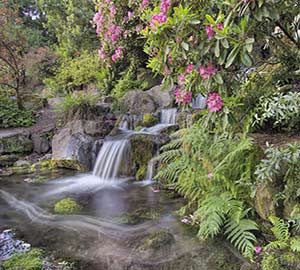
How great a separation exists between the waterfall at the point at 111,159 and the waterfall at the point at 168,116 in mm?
1488

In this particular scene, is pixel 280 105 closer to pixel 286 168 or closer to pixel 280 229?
pixel 286 168

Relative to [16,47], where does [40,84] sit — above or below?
below

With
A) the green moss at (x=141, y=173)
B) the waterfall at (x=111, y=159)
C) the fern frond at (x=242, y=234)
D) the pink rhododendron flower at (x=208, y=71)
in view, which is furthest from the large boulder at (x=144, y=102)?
the pink rhododendron flower at (x=208, y=71)

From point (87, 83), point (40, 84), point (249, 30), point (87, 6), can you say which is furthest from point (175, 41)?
point (40, 84)

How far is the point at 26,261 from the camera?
267 cm

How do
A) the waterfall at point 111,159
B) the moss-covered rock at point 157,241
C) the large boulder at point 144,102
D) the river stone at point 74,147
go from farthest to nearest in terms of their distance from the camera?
the large boulder at point 144,102
the river stone at point 74,147
the waterfall at point 111,159
the moss-covered rock at point 157,241

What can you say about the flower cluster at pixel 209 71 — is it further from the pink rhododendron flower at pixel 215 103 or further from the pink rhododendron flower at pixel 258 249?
the pink rhododendron flower at pixel 258 249

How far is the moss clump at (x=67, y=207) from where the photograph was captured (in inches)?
156

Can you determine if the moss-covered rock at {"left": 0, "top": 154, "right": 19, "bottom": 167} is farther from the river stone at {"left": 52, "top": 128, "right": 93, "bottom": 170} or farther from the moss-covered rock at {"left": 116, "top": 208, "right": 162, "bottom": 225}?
the moss-covered rock at {"left": 116, "top": 208, "right": 162, "bottom": 225}

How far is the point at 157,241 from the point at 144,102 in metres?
5.35

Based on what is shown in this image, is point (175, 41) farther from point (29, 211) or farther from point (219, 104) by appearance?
point (29, 211)

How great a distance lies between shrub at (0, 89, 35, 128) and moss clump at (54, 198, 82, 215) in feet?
17.6

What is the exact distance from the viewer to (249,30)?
2.26 m

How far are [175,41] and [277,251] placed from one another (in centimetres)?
191
